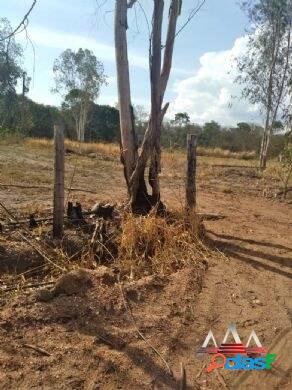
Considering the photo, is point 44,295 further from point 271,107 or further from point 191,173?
point 271,107

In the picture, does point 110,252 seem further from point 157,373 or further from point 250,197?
point 250,197

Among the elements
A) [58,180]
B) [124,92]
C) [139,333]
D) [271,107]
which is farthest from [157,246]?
[271,107]

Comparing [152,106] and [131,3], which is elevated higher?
[131,3]

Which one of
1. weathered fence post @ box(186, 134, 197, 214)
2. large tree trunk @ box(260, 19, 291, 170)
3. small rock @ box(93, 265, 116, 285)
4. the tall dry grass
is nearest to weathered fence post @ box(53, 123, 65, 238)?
the tall dry grass

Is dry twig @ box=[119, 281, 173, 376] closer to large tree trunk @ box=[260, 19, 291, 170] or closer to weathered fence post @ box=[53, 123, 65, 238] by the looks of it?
weathered fence post @ box=[53, 123, 65, 238]

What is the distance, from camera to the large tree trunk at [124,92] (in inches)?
247

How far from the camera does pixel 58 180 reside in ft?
17.3

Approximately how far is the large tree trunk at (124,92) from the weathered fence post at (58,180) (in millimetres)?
1341

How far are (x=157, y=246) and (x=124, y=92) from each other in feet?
7.82

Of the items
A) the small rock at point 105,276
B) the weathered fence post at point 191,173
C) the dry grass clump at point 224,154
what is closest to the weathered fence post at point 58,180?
the small rock at point 105,276

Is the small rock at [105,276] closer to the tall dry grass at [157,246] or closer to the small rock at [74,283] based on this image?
the small rock at [74,283]

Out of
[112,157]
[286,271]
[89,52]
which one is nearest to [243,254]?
[286,271]

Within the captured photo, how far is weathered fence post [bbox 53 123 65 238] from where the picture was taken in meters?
5.23

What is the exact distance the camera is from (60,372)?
9.32 ft
